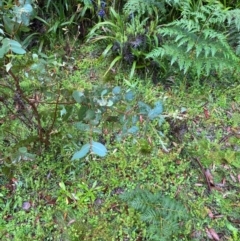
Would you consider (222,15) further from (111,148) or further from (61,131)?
(61,131)

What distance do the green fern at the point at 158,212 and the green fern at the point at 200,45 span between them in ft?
3.13

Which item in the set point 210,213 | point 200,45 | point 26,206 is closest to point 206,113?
point 200,45

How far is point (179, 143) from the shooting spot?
2.33 meters

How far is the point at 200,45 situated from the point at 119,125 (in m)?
1.03

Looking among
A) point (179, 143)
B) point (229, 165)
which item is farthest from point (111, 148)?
point (229, 165)

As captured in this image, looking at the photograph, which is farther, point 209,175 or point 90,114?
point 209,175

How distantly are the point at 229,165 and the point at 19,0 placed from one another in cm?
155

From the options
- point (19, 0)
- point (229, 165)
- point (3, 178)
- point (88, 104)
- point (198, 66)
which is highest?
point (19, 0)

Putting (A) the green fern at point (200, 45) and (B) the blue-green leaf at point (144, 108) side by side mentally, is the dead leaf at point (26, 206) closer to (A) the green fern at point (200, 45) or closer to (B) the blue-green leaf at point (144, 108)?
(B) the blue-green leaf at point (144, 108)

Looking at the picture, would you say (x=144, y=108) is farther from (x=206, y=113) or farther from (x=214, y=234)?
(x=206, y=113)

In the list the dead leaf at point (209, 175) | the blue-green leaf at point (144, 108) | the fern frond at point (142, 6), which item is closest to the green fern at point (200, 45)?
the fern frond at point (142, 6)

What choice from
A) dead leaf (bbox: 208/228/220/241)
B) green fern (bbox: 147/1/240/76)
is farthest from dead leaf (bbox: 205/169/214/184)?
green fern (bbox: 147/1/240/76)

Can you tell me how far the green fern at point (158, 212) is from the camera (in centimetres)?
187

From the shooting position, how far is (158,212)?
6.31 ft
